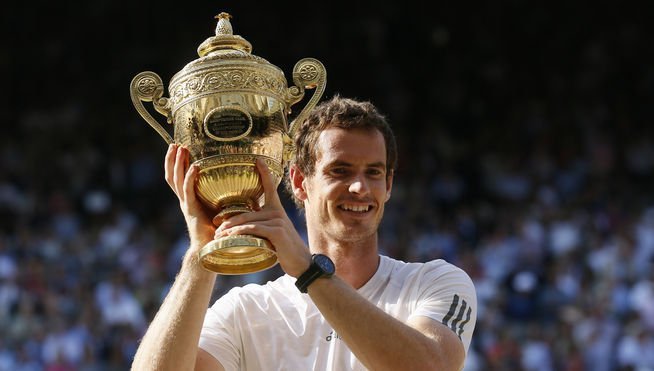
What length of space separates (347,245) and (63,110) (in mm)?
13225

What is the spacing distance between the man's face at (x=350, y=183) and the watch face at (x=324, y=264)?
470 millimetres

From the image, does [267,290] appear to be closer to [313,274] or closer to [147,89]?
[313,274]

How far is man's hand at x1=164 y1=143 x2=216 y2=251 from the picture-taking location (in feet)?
12.0

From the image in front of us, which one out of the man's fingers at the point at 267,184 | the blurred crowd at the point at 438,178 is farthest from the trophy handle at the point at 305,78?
the blurred crowd at the point at 438,178

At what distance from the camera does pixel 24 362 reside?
11.5 metres

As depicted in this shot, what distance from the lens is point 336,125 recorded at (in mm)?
4148

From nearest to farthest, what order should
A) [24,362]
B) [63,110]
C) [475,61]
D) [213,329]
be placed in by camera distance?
[213,329] → [24,362] → [63,110] → [475,61]

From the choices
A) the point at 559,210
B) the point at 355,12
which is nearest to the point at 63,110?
the point at 355,12

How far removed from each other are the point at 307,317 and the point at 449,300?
0.49 metres

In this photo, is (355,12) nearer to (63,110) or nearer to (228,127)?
(63,110)

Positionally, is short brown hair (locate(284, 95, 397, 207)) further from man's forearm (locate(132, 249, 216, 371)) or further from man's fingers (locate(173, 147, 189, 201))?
man's forearm (locate(132, 249, 216, 371))

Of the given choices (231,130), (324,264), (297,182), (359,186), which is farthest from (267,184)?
(297,182)

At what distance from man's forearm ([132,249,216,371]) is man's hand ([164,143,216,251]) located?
61mm

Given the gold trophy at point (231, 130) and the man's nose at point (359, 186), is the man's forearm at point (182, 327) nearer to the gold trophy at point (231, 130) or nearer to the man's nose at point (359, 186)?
the gold trophy at point (231, 130)
